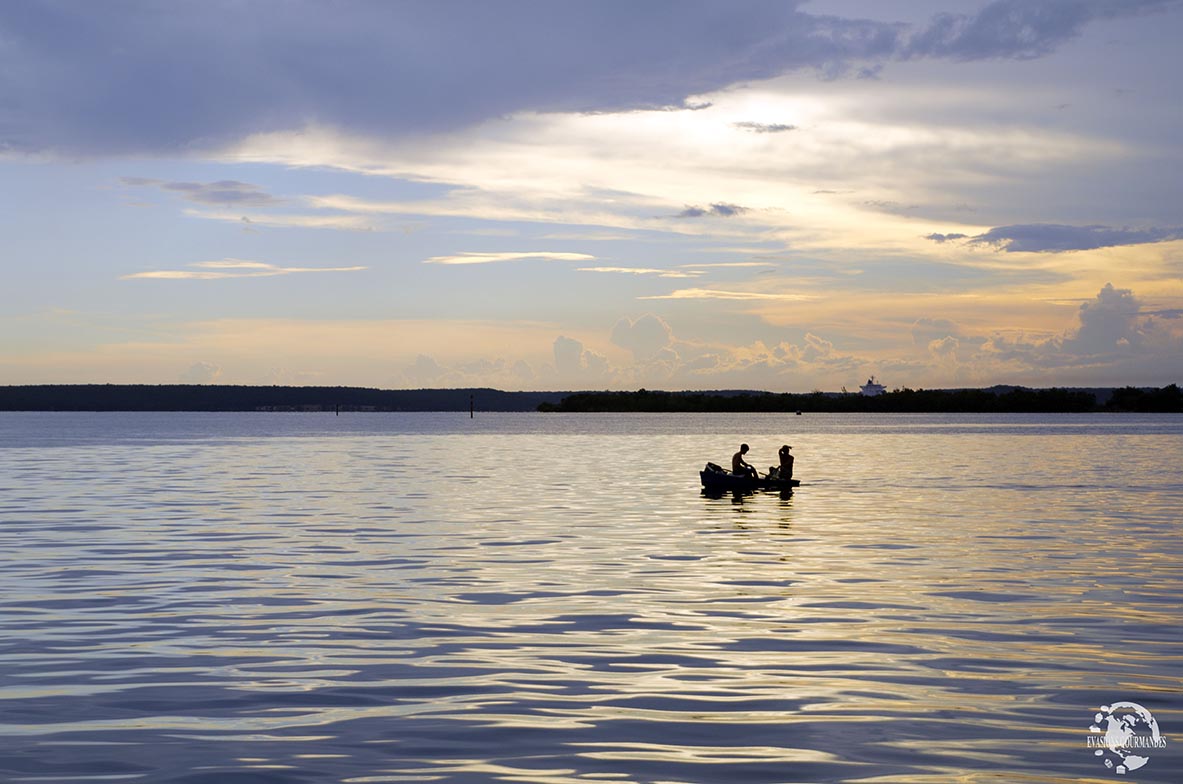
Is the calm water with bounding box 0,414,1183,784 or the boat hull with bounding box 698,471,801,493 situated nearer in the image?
the calm water with bounding box 0,414,1183,784

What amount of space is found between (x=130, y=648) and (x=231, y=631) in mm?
2075

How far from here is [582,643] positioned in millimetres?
21797

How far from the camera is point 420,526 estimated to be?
146 feet

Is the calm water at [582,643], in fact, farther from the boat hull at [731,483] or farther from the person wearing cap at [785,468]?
the person wearing cap at [785,468]

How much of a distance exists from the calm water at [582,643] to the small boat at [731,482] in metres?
8.37

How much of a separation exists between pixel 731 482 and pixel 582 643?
1519 inches

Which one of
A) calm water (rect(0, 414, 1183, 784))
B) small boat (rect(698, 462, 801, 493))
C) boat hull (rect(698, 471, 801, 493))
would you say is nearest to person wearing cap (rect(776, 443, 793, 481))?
small boat (rect(698, 462, 801, 493))

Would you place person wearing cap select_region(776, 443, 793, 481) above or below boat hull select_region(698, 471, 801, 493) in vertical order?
above

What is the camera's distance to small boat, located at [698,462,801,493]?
196 feet
